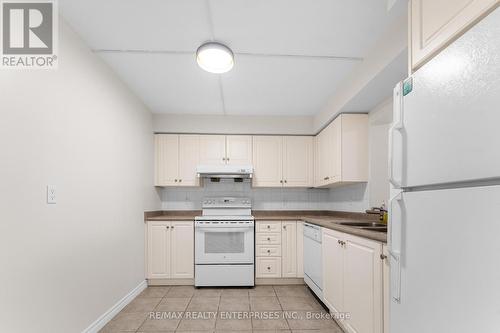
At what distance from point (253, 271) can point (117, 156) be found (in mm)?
2178

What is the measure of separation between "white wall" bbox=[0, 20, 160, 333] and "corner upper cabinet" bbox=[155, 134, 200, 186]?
3.06ft

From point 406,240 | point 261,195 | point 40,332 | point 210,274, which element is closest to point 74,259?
point 40,332

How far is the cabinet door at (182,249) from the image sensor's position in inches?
145

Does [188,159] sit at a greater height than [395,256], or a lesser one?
greater

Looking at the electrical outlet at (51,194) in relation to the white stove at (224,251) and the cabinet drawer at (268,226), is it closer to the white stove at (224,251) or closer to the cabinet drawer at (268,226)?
the white stove at (224,251)

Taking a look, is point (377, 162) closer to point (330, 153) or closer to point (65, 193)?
point (330, 153)

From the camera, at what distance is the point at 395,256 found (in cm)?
136

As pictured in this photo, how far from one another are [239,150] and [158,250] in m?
1.76

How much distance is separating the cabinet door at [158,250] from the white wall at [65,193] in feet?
1.85

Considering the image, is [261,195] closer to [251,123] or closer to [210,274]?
[251,123]

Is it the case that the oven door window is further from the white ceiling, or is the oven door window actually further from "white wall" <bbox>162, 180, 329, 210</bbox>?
the white ceiling

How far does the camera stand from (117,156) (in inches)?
109

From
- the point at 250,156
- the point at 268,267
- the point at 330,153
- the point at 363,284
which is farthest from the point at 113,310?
the point at 330,153

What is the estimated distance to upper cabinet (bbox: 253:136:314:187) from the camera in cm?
415
